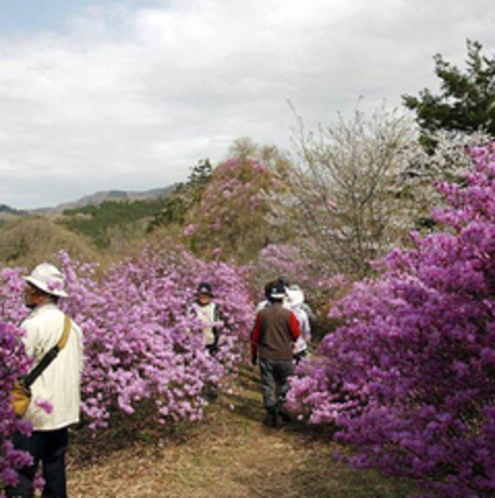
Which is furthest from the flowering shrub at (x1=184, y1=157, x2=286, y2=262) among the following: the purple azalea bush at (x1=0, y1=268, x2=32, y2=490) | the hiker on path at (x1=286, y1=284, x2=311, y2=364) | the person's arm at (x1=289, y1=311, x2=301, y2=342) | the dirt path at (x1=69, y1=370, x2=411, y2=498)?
the purple azalea bush at (x1=0, y1=268, x2=32, y2=490)

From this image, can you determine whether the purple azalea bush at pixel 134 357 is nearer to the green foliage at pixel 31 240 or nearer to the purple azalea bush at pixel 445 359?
the purple azalea bush at pixel 445 359

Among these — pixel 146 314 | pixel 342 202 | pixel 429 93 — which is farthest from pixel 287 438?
pixel 429 93

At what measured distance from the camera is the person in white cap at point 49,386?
11.2 ft

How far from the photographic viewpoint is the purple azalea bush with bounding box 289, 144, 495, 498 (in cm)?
256

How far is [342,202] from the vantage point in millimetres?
10930

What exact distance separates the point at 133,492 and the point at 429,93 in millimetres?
21856

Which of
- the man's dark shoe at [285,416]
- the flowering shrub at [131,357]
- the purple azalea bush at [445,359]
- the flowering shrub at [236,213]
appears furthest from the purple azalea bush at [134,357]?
the flowering shrub at [236,213]

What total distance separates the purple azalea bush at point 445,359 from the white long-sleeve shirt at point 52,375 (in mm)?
1732

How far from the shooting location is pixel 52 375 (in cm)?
353

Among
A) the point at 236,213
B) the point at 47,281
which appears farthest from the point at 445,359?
the point at 236,213

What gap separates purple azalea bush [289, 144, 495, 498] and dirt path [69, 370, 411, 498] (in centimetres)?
165

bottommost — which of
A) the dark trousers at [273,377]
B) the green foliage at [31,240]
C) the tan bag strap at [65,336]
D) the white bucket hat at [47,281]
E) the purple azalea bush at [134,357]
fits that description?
the dark trousers at [273,377]

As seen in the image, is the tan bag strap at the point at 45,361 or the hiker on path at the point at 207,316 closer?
the tan bag strap at the point at 45,361

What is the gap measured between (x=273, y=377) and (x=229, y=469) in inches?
60.6
